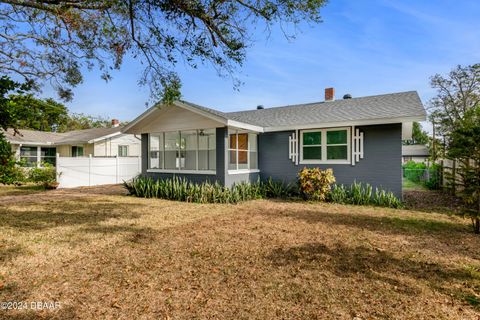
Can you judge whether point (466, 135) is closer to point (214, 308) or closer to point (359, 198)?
point (359, 198)

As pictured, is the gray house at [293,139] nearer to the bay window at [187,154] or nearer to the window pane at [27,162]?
the bay window at [187,154]

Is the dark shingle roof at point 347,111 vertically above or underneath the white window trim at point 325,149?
above

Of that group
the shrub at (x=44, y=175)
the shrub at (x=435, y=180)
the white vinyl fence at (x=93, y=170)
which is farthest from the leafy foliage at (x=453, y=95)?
the shrub at (x=44, y=175)

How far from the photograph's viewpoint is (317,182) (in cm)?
1022

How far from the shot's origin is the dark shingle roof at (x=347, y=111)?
9.77 meters

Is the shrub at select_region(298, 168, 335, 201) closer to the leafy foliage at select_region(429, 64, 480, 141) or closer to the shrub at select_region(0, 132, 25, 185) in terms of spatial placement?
the shrub at select_region(0, 132, 25, 185)

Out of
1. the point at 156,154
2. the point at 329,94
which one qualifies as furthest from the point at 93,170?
the point at 329,94

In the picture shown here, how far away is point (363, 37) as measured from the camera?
8.77 metres

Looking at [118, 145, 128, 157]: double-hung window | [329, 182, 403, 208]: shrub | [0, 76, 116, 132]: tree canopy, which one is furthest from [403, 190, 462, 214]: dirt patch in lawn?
[118, 145, 128, 157]: double-hung window

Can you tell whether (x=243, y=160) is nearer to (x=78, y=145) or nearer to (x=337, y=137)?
(x=337, y=137)

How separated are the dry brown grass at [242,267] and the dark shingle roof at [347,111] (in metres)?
4.19

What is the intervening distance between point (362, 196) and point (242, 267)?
7.42m

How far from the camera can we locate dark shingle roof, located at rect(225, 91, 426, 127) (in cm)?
977

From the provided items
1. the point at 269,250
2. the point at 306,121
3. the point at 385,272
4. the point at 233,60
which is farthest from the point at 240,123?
the point at 385,272
